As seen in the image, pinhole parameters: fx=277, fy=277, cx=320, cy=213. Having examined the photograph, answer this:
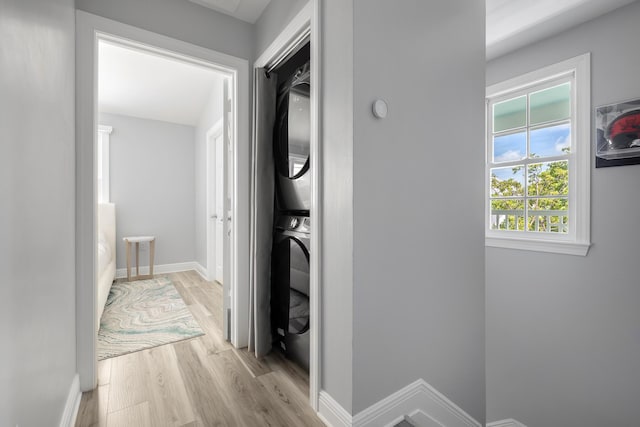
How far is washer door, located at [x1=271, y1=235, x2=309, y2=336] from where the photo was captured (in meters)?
1.71

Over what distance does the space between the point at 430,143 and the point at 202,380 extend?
1904mm

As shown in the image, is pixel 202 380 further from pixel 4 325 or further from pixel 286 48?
pixel 286 48

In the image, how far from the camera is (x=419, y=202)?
1.45 m

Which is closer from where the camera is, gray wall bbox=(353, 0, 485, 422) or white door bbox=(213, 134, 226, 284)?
gray wall bbox=(353, 0, 485, 422)

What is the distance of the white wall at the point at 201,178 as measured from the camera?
155 inches

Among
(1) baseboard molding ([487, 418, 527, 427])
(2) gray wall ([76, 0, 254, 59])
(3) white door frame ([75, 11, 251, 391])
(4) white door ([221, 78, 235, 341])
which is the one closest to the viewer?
(3) white door frame ([75, 11, 251, 391])

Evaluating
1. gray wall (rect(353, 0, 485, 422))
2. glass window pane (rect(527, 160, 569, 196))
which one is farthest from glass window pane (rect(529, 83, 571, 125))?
gray wall (rect(353, 0, 485, 422))

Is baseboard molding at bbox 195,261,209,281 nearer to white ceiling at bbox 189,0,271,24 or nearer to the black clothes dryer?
the black clothes dryer

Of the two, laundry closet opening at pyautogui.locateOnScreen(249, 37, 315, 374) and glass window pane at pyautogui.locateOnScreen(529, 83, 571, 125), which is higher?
glass window pane at pyautogui.locateOnScreen(529, 83, 571, 125)

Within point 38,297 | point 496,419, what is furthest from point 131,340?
point 496,419

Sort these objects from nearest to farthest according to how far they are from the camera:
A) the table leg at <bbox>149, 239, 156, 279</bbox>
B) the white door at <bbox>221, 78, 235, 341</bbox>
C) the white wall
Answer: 1. the white door at <bbox>221, 78, 235, 341</bbox>
2. the white wall
3. the table leg at <bbox>149, 239, 156, 279</bbox>

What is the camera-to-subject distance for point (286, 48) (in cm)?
174

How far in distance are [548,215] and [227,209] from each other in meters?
2.82

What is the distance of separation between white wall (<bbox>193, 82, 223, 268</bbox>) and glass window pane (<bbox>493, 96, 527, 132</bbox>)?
337 cm
